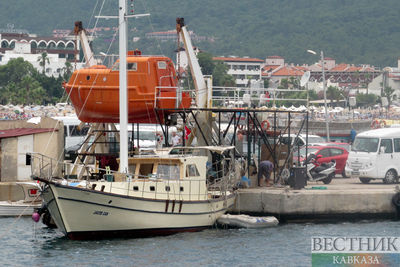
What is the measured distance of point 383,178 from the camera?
4322 centimetres

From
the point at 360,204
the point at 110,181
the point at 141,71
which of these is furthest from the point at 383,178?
the point at 110,181

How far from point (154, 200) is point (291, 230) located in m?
6.14

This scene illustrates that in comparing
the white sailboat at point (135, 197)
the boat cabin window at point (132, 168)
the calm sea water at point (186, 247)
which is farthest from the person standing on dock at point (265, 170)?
the boat cabin window at point (132, 168)

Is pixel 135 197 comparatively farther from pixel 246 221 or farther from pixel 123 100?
pixel 246 221

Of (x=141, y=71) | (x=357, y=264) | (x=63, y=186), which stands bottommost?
(x=357, y=264)

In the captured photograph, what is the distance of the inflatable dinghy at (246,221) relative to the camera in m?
36.4

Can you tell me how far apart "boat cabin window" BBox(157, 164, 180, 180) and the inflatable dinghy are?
118 inches

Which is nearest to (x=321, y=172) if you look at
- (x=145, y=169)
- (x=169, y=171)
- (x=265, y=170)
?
(x=265, y=170)

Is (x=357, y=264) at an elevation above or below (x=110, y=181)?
below

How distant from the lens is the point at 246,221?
36.4 meters

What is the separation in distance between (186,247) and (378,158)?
13.4 metres

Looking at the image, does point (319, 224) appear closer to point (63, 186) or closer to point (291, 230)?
point (291, 230)

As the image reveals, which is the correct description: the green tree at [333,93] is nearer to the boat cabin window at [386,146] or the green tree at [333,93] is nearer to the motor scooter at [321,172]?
the motor scooter at [321,172]

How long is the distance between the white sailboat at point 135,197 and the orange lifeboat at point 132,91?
132 inches
